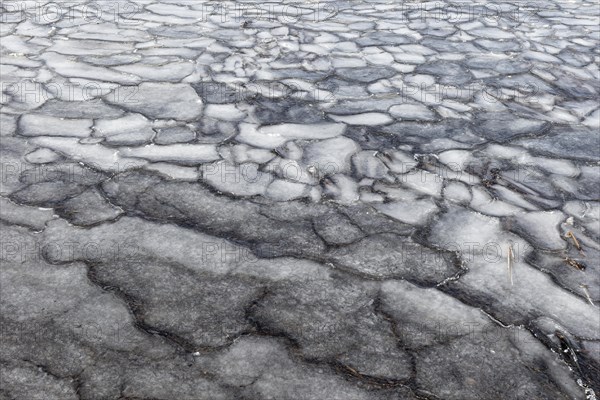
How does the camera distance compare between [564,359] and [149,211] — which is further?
[149,211]

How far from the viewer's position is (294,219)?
2676 millimetres

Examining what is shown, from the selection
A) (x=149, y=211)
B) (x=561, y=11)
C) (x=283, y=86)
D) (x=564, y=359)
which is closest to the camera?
(x=564, y=359)

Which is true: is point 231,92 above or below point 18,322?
above

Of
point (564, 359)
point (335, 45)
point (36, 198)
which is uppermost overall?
point (335, 45)

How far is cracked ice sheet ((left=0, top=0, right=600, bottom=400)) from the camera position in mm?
1951

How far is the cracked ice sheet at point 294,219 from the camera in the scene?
1951 mm

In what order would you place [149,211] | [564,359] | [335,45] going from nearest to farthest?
[564,359] < [149,211] < [335,45]

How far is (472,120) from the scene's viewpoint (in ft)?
12.1

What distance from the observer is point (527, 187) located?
3006mm

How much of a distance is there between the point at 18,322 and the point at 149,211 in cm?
75

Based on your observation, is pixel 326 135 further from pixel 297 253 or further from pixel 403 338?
pixel 403 338

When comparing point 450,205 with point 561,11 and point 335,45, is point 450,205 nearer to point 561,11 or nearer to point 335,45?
point 335,45

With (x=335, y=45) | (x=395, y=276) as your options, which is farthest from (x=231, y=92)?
(x=395, y=276)

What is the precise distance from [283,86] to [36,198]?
1.74 meters
